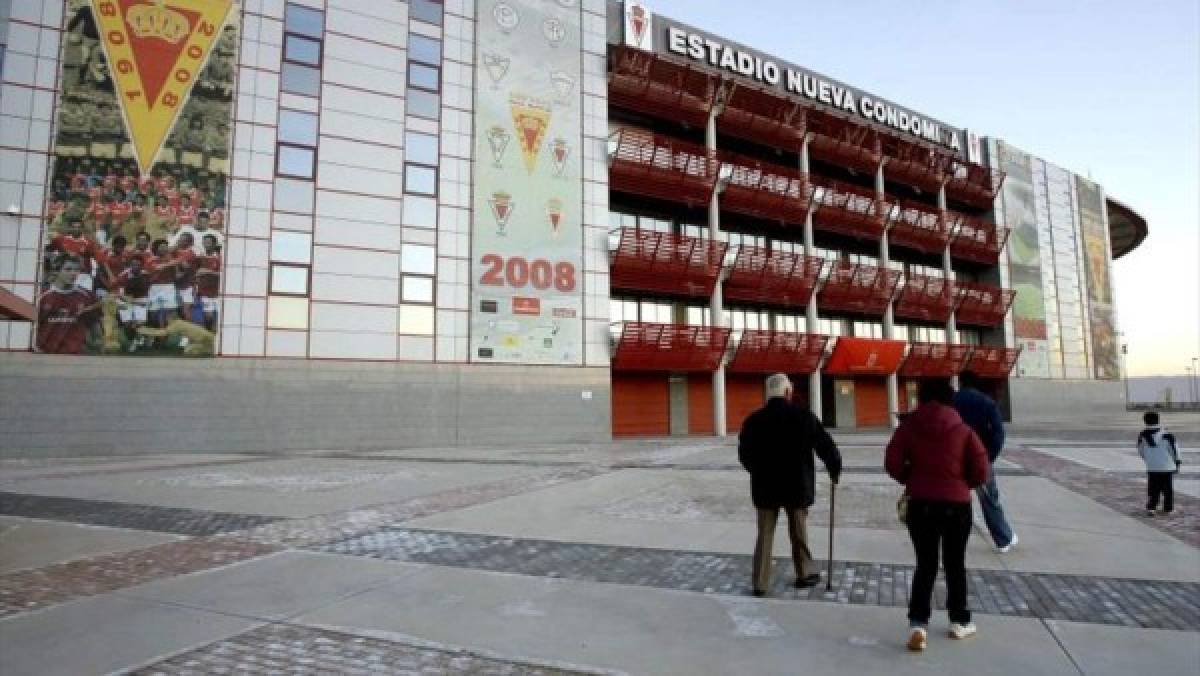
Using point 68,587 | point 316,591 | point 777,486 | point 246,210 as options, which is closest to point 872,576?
point 777,486

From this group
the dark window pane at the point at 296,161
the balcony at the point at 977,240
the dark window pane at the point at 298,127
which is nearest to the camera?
the dark window pane at the point at 296,161

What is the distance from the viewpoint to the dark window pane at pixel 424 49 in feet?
77.4

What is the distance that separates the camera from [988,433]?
21.1ft

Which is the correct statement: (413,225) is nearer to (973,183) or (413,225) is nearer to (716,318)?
(716,318)

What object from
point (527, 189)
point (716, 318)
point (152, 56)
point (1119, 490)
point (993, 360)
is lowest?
point (1119, 490)

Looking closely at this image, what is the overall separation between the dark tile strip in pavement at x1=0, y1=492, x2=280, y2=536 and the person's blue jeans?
8.30 metres

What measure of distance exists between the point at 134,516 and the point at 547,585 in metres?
6.65

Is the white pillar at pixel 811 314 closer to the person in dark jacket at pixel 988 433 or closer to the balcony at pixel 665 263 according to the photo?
the balcony at pixel 665 263

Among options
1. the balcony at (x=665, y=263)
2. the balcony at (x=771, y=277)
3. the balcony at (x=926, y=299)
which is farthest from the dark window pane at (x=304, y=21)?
the balcony at (x=926, y=299)

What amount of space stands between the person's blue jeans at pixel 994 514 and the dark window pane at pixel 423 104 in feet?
71.1

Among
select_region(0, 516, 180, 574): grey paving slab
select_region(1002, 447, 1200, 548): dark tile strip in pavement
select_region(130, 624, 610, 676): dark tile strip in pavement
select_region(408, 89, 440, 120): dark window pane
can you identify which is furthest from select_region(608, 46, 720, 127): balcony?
select_region(130, 624, 610, 676): dark tile strip in pavement

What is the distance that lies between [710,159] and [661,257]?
5114 millimetres

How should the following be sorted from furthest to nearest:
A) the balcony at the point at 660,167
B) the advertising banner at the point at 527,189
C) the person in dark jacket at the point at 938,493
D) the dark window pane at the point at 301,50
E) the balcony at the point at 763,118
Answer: the balcony at the point at 763,118
the balcony at the point at 660,167
the advertising banner at the point at 527,189
the dark window pane at the point at 301,50
the person in dark jacket at the point at 938,493

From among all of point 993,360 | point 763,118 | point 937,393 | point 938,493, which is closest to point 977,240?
point 993,360
